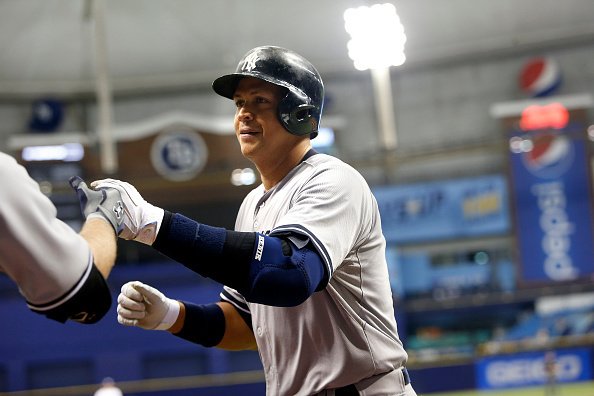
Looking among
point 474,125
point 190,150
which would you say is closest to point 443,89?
point 474,125

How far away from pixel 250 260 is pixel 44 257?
726 millimetres

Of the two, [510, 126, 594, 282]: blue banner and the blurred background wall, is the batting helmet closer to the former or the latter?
the blurred background wall

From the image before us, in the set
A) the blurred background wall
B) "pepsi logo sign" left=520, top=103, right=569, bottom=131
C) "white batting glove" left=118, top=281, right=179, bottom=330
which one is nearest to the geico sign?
the blurred background wall

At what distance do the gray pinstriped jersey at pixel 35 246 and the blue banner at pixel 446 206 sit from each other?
51.9ft

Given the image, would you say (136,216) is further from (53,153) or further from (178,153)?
(53,153)

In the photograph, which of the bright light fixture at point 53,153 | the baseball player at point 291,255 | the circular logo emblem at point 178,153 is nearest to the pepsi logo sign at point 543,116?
the circular logo emblem at point 178,153

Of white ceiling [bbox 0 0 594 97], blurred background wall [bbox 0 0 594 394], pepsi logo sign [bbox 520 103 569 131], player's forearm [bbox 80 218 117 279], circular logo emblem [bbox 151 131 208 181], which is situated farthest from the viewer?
circular logo emblem [bbox 151 131 208 181]

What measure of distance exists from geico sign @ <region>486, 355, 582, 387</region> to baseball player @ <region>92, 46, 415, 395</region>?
11.3m

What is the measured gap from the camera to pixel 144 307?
300 cm

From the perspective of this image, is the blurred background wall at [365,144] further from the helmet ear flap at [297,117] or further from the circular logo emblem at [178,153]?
the helmet ear flap at [297,117]

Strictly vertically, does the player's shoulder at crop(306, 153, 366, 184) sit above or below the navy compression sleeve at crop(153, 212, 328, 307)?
above

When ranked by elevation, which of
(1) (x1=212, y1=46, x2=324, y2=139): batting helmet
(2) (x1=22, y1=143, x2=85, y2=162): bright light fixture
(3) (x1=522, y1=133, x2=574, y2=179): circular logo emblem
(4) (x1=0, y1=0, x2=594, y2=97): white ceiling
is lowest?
(1) (x1=212, y1=46, x2=324, y2=139): batting helmet

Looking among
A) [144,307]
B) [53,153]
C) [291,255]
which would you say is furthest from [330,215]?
[53,153]

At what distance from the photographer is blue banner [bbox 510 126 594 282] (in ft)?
57.6
